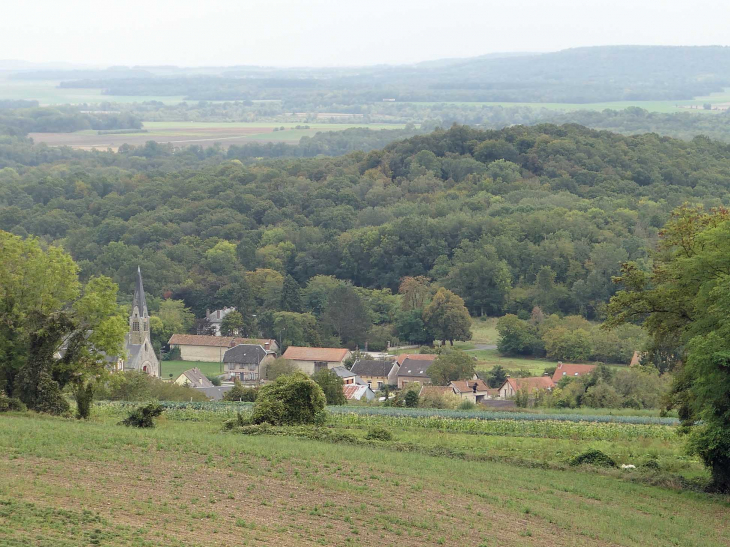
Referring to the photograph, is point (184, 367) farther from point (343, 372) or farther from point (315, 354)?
point (343, 372)

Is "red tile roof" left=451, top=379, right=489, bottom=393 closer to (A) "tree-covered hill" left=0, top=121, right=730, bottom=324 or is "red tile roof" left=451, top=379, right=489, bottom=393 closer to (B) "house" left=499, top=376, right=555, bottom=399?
(B) "house" left=499, top=376, right=555, bottom=399

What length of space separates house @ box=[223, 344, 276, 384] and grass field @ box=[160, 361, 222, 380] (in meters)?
2.09

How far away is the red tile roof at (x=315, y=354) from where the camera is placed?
2977 inches

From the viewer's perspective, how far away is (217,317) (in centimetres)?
9569

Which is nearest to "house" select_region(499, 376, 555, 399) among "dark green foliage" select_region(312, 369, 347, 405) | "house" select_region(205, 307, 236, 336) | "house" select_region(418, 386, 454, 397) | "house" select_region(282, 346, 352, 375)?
"house" select_region(418, 386, 454, 397)

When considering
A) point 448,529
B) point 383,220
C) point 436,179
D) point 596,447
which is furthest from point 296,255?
point 448,529

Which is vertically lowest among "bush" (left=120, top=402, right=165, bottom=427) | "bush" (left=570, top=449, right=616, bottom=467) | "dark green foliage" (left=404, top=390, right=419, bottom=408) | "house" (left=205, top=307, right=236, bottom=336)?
"house" (left=205, top=307, right=236, bottom=336)

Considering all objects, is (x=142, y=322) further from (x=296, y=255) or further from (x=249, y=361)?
(x=296, y=255)

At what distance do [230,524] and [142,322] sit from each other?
56364mm

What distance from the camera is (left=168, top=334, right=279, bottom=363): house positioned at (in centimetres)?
8212

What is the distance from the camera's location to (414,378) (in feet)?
228

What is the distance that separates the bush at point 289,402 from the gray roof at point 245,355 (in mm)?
41913

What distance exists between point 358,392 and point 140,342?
16.6 metres

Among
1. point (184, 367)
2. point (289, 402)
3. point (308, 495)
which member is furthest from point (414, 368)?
point (308, 495)
